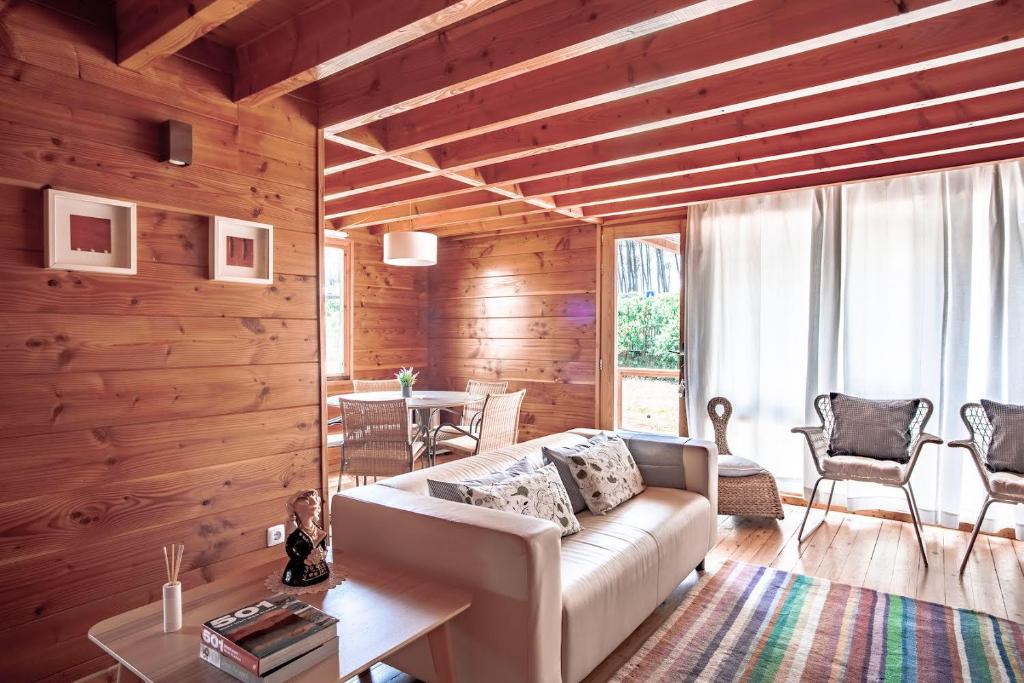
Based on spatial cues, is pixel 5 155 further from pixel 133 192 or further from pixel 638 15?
pixel 638 15

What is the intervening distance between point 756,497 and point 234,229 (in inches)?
138

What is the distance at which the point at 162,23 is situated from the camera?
1998mm

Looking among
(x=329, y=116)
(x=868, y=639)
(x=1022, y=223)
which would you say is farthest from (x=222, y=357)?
(x=1022, y=223)

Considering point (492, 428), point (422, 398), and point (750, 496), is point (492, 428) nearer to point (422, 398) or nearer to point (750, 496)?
point (422, 398)

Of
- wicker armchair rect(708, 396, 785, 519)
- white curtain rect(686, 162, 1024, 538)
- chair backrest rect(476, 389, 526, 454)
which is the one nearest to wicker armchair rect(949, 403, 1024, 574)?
white curtain rect(686, 162, 1024, 538)

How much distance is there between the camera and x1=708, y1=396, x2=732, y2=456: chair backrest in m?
4.34

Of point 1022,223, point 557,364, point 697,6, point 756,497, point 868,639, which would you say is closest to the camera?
point 697,6

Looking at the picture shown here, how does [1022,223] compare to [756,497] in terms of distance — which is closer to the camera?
[1022,223]

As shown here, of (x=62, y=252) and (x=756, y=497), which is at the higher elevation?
(x=62, y=252)

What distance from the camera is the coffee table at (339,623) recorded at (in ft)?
4.61

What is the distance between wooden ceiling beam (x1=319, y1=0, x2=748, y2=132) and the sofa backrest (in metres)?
1.61

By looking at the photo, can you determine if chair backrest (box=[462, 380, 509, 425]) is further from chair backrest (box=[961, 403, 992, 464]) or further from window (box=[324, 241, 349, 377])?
chair backrest (box=[961, 403, 992, 464])

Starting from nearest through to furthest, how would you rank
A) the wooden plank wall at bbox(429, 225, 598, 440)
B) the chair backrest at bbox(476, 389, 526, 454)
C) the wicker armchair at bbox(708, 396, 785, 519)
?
the wicker armchair at bbox(708, 396, 785, 519), the chair backrest at bbox(476, 389, 526, 454), the wooden plank wall at bbox(429, 225, 598, 440)

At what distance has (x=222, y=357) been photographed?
2562 mm
